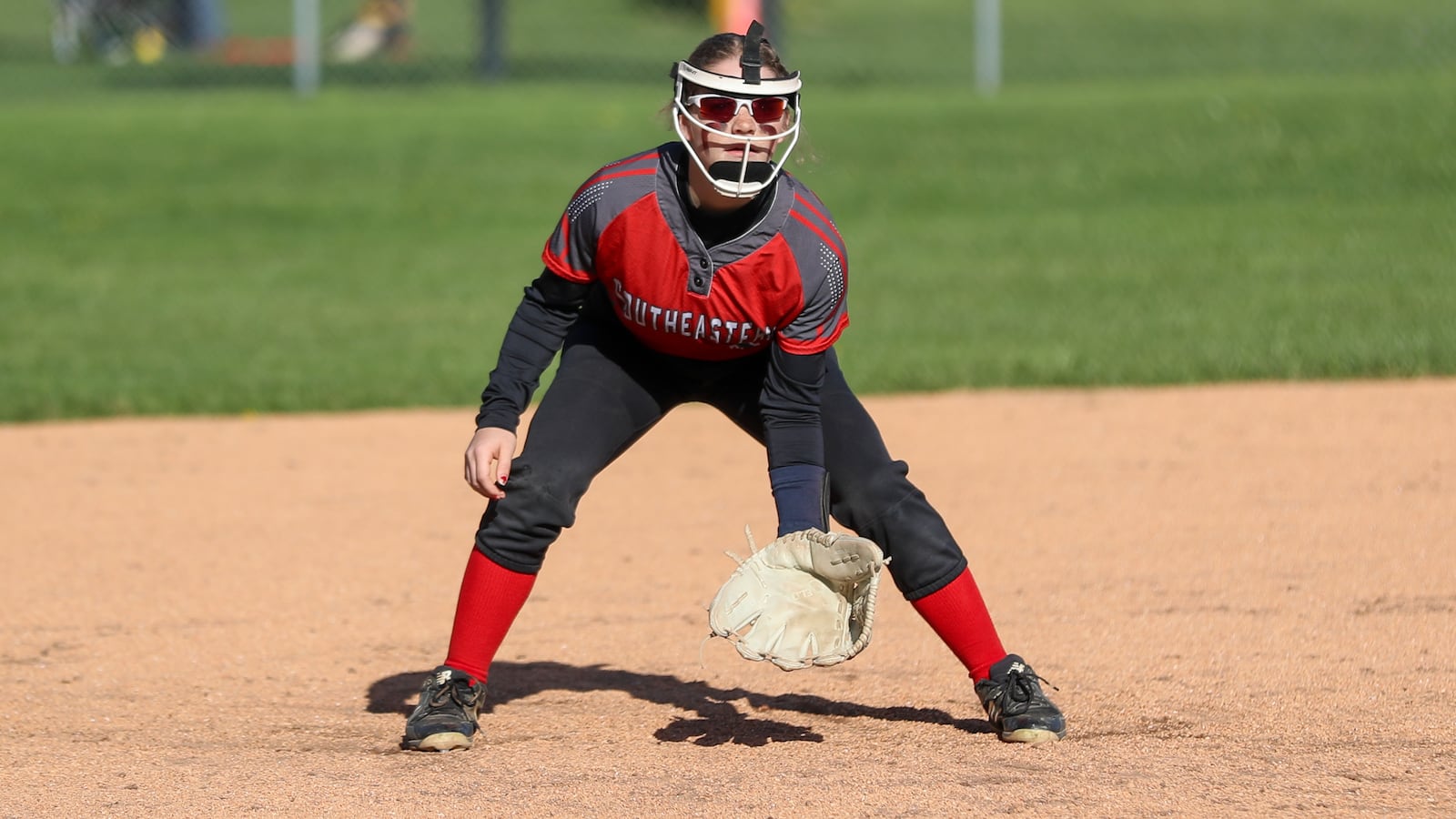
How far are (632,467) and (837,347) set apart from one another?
2501 mm

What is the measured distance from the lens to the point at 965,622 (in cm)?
417

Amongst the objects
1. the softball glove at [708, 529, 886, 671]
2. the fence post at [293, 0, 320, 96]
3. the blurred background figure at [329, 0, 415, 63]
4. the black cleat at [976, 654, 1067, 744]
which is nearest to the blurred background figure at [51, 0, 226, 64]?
the blurred background figure at [329, 0, 415, 63]

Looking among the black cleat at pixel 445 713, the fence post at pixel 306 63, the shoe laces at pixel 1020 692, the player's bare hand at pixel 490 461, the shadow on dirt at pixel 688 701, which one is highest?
the fence post at pixel 306 63

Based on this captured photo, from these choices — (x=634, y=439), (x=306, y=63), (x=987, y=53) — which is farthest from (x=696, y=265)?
(x=306, y=63)

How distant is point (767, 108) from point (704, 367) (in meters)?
0.66

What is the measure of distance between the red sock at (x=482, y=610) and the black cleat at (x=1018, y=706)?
3.70 feet

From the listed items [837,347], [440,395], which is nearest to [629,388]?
[440,395]

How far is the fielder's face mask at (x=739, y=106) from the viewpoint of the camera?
3.79m

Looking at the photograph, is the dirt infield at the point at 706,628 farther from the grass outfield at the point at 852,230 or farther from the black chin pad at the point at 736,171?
the black chin pad at the point at 736,171

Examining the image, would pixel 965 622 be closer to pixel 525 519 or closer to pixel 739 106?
pixel 525 519

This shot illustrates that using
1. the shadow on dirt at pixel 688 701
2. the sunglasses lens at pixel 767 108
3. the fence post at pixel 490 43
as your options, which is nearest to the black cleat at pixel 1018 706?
the shadow on dirt at pixel 688 701

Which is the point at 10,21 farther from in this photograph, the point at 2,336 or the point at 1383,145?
the point at 1383,145

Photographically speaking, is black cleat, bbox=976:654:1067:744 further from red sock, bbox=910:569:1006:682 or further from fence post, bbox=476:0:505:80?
fence post, bbox=476:0:505:80

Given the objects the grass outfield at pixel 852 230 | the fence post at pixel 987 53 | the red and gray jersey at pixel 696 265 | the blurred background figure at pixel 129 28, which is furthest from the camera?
the blurred background figure at pixel 129 28
